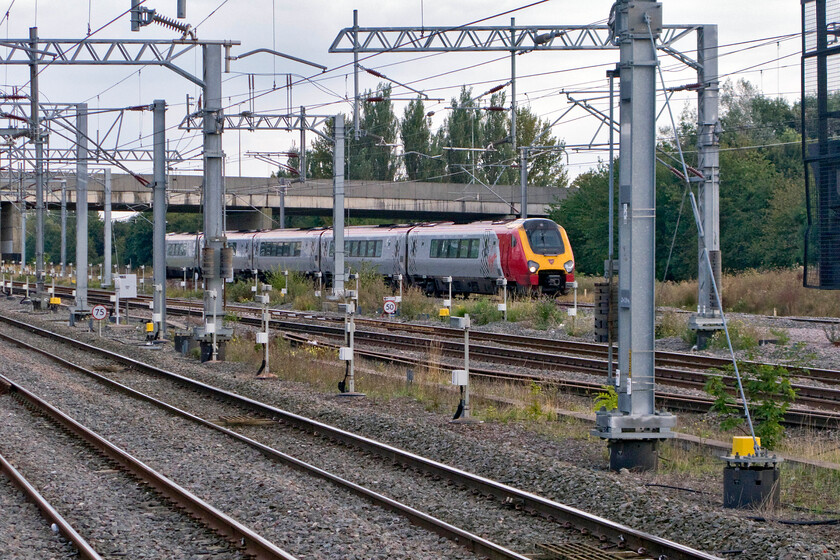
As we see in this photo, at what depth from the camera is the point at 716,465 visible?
35.9ft

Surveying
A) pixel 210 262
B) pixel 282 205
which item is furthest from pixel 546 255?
pixel 282 205

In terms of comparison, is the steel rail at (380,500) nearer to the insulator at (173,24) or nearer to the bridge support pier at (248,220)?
the insulator at (173,24)

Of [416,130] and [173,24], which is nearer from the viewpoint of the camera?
[173,24]

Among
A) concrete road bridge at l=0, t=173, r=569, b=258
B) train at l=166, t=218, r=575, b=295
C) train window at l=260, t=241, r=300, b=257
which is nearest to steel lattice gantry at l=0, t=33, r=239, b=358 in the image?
train at l=166, t=218, r=575, b=295

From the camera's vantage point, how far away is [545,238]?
35.7 meters

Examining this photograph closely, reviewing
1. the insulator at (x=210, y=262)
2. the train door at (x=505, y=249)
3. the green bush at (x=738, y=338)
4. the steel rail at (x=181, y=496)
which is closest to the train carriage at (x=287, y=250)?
the train door at (x=505, y=249)

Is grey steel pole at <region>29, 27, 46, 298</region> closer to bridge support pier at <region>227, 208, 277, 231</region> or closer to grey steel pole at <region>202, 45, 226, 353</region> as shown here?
grey steel pole at <region>202, 45, 226, 353</region>

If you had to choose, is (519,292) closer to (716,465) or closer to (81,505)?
(716,465)

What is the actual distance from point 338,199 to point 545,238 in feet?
23.5

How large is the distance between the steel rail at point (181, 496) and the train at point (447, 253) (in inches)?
815

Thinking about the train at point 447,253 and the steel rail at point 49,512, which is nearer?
the steel rail at point 49,512

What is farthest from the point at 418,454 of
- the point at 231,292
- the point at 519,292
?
the point at 231,292

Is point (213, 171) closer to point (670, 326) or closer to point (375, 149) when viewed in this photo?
point (670, 326)

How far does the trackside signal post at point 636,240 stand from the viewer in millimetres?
10445
